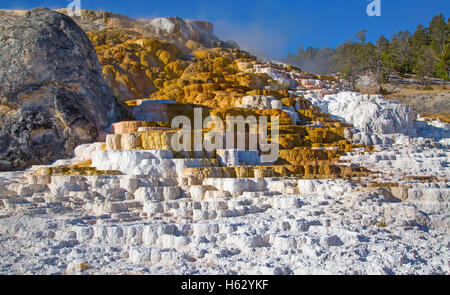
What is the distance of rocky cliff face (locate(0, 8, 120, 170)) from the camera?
33.6 ft

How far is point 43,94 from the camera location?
422 inches

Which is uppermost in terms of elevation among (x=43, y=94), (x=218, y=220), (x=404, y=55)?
(x=404, y=55)

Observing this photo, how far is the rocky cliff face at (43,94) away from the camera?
1025cm

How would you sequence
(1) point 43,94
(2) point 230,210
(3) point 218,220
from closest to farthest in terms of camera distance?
(3) point 218,220
(2) point 230,210
(1) point 43,94

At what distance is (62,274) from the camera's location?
160 inches

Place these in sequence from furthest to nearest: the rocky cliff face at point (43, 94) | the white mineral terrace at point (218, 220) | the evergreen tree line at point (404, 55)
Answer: the evergreen tree line at point (404, 55), the rocky cliff face at point (43, 94), the white mineral terrace at point (218, 220)

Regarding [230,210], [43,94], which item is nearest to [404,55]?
[43,94]

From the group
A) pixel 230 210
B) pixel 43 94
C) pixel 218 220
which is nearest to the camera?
pixel 218 220

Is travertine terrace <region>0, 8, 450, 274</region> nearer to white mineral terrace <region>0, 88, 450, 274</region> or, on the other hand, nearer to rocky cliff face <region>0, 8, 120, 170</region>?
white mineral terrace <region>0, 88, 450, 274</region>

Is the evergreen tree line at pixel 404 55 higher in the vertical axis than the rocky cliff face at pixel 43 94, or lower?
higher

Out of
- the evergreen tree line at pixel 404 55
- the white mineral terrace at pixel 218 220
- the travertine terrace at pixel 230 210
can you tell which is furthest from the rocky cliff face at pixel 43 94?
the evergreen tree line at pixel 404 55

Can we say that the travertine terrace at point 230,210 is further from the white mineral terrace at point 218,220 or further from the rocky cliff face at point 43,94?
the rocky cliff face at point 43,94

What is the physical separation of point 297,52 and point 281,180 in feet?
169

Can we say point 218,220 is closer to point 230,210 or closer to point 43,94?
point 230,210
